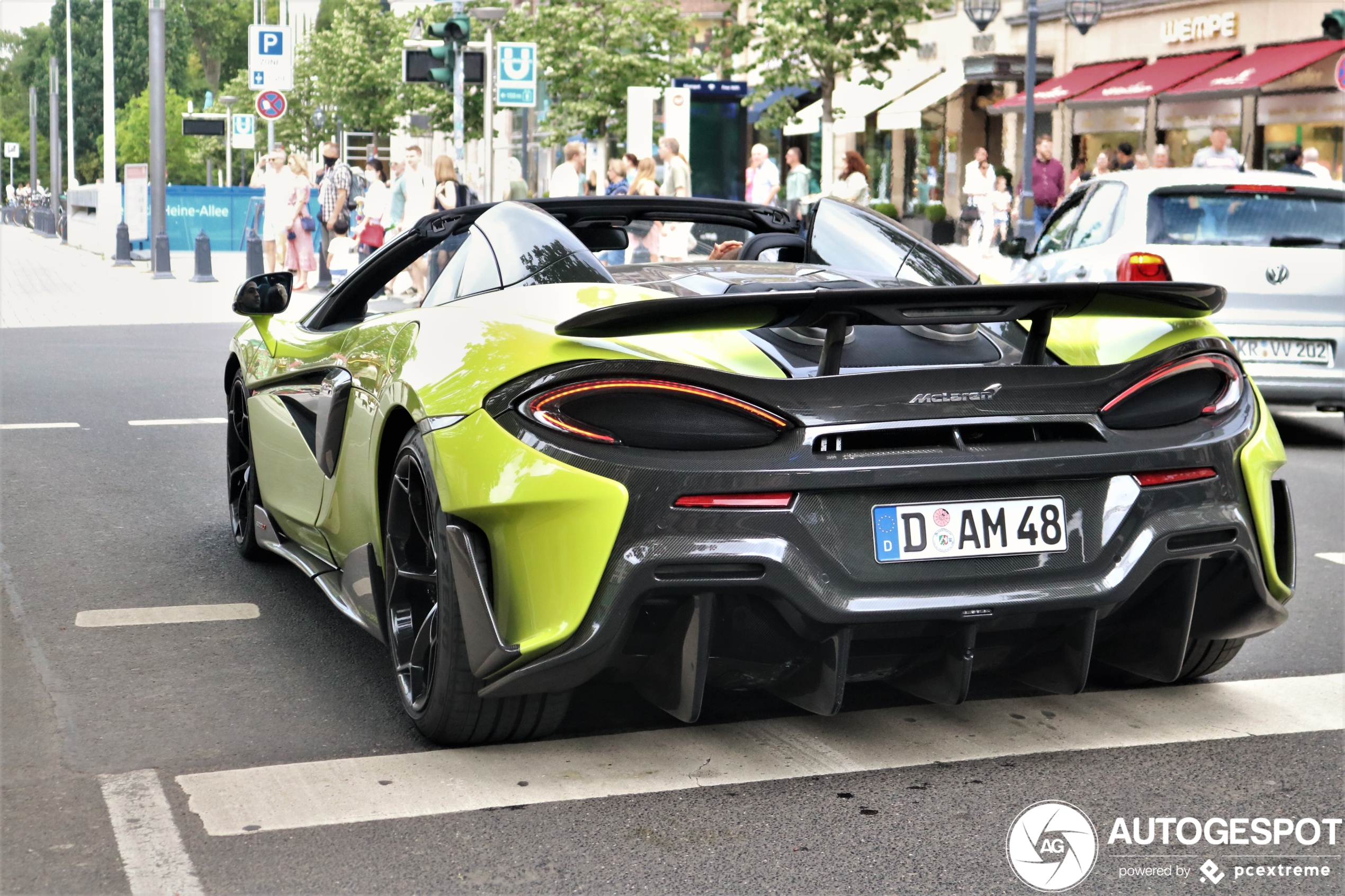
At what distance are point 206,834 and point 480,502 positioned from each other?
848 mm

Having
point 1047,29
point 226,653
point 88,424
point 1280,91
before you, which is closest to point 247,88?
point 1047,29

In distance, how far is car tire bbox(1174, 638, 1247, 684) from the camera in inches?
182

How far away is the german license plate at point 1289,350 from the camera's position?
33.0 ft

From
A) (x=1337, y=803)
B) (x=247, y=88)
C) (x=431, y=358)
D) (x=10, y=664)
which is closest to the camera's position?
(x=1337, y=803)

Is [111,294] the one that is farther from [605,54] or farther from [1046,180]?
[605,54]

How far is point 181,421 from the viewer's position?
10.5 meters

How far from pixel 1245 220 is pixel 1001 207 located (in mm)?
22136

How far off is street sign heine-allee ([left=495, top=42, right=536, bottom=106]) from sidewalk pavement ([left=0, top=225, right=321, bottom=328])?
11.5 feet

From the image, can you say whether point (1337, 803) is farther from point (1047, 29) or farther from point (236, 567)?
point (1047, 29)

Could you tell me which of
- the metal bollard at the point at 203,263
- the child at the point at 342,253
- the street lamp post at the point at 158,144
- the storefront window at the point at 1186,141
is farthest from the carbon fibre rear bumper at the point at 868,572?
the storefront window at the point at 1186,141

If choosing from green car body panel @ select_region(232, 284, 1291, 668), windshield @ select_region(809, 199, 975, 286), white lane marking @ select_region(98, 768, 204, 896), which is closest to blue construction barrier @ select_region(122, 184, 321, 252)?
windshield @ select_region(809, 199, 975, 286)

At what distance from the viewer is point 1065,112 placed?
119 feet

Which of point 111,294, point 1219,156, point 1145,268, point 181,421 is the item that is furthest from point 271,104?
point 1145,268

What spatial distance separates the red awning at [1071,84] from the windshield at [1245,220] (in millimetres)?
24631
